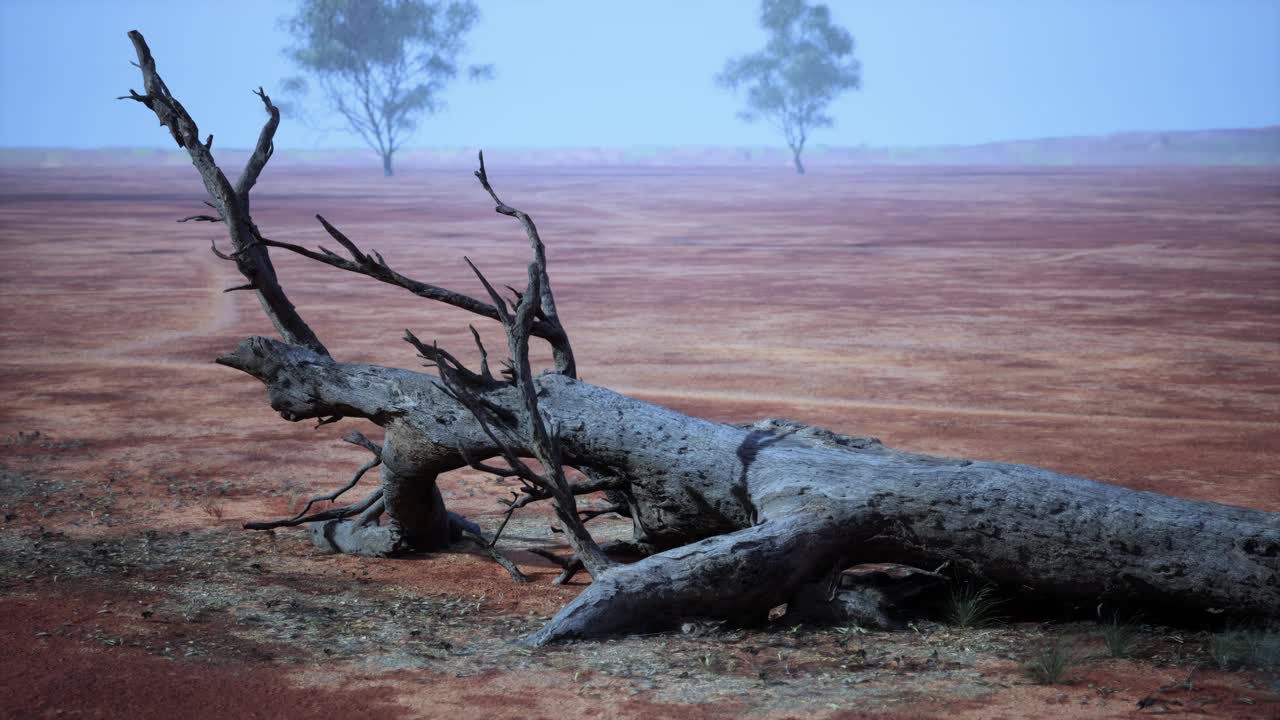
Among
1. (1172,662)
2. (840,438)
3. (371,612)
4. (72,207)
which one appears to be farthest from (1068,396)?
(72,207)

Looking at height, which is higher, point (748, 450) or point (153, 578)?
point (748, 450)

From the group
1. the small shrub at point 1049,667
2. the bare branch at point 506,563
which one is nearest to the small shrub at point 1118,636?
A: the small shrub at point 1049,667

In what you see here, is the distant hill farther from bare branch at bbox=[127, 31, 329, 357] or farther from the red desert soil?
bare branch at bbox=[127, 31, 329, 357]

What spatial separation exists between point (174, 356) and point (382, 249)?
1583cm

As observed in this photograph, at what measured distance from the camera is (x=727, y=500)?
238 inches

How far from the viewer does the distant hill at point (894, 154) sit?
12850cm

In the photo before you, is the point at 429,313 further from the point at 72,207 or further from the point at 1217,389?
the point at 72,207

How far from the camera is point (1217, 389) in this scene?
1215cm

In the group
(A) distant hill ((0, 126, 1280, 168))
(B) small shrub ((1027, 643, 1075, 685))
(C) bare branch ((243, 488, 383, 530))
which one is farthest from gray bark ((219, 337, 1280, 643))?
(A) distant hill ((0, 126, 1280, 168))

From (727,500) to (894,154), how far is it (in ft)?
523

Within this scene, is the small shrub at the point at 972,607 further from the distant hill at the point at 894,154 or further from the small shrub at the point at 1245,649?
the distant hill at the point at 894,154

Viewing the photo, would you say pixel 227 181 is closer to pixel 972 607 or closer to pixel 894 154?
pixel 972 607

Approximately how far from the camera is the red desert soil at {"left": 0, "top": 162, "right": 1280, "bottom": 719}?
469 cm

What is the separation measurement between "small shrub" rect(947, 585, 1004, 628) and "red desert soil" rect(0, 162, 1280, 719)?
0.37ft
